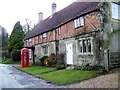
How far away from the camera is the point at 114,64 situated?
19.2 m

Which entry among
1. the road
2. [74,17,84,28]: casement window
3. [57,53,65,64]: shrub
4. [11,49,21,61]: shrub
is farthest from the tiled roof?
[11,49,21,61]: shrub

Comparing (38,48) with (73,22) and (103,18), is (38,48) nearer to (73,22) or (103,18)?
(73,22)

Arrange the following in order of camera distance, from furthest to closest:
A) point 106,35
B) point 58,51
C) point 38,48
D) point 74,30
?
1. point 38,48
2. point 58,51
3. point 74,30
4. point 106,35

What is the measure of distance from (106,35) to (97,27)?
40.8 inches

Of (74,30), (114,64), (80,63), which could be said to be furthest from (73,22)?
(114,64)

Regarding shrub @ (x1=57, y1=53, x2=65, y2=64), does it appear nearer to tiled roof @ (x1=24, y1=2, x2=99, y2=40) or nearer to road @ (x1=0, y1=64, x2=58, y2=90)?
tiled roof @ (x1=24, y1=2, x2=99, y2=40)

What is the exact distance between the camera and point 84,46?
846 inches

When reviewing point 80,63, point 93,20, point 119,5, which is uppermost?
point 119,5

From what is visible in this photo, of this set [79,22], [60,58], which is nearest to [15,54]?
[60,58]

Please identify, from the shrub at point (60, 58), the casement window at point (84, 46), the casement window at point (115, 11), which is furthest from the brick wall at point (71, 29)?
the shrub at point (60, 58)

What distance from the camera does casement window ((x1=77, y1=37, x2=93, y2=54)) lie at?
20.4 m

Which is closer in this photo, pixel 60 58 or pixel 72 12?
pixel 60 58

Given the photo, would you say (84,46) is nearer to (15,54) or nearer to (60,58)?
(60,58)

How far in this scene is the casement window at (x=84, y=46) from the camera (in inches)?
805
